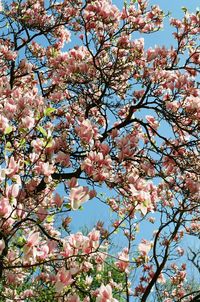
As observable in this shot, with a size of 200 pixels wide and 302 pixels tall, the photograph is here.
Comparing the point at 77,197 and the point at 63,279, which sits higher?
the point at 77,197

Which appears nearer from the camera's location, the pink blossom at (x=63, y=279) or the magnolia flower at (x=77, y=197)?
the pink blossom at (x=63, y=279)

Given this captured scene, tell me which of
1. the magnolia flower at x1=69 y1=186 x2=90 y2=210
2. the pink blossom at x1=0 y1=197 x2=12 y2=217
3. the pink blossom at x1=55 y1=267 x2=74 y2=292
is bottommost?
the pink blossom at x1=55 y1=267 x2=74 y2=292

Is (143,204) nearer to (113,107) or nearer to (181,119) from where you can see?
(181,119)

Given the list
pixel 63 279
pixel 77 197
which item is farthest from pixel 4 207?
pixel 63 279

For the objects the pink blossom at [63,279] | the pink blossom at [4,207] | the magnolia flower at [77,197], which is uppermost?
the magnolia flower at [77,197]

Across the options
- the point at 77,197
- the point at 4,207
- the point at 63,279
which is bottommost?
the point at 63,279

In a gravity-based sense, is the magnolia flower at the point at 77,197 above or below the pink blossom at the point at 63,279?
above

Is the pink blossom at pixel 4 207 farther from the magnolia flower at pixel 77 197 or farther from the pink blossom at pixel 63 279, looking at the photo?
the pink blossom at pixel 63 279

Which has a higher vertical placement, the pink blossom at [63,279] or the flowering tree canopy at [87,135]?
the flowering tree canopy at [87,135]

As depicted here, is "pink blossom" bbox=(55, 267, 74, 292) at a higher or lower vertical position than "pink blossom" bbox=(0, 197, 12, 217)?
lower

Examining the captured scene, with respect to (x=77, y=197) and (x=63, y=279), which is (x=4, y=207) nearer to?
(x=77, y=197)

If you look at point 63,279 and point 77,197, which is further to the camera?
point 77,197

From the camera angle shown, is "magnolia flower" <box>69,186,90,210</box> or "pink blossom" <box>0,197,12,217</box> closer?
"pink blossom" <box>0,197,12,217</box>

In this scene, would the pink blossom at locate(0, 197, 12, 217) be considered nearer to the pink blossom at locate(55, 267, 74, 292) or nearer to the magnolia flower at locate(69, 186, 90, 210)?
the magnolia flower at locate(69, 186, 90, 210)
